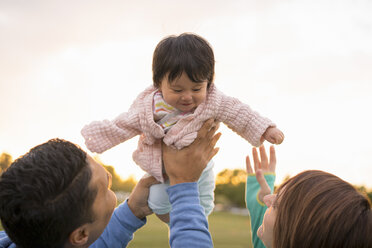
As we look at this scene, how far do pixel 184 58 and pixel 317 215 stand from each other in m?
1.34

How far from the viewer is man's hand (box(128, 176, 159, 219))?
2.83 m

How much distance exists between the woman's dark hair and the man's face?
901 millimetres

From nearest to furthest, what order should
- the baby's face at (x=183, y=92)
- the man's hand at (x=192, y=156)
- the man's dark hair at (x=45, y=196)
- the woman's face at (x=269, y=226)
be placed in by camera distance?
the man's dark hair at (x=45, y=196) → the woman's face at (x=269, y=226) → the man's hand at (x=192, y=156) → the baby's face at (x=183, y=92)

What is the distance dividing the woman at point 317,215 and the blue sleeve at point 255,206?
1.86ft

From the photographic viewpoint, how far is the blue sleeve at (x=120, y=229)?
103 inches

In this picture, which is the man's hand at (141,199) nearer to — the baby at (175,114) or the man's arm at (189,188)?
the baby at (175,114)

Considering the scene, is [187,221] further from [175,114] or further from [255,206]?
[175,114]

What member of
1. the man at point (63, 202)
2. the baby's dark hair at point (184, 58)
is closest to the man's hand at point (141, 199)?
the man at point (63, 202)

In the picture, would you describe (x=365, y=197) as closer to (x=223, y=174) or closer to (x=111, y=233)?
(x=111, y=233)

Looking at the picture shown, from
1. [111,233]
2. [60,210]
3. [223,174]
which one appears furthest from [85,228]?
[223,174]

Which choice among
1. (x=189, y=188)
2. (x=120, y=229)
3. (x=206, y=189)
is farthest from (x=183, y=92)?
(x=120, y=229)

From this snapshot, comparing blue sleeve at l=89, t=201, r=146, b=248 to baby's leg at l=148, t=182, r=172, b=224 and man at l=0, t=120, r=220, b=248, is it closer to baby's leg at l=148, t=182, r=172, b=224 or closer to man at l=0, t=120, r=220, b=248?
baby's leg at l=148, t=182, r=172, b=224

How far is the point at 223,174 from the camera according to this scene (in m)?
43.6

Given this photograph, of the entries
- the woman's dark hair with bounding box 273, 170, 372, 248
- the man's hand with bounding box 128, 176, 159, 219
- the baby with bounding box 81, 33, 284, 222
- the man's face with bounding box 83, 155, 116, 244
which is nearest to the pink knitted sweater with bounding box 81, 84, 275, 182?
the baby with bounding box 81, 33, 284, 222
